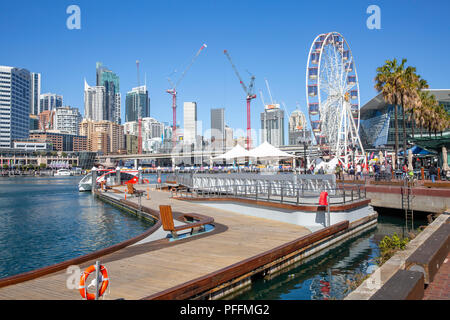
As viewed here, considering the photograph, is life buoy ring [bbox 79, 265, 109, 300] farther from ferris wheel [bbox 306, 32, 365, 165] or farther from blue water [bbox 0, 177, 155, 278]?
ferris wheel [bbox 306, 32, 365, 165]

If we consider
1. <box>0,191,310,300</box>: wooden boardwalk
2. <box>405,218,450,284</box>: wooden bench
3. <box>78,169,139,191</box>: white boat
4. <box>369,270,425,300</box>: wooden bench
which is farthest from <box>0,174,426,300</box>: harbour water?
<box>78,169,139,191</box>: white boat

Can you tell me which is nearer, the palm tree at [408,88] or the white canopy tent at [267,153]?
the white canopy tent at [267,153]

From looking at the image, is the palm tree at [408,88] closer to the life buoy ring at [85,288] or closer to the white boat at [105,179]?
the life buoy ring at [85,288]

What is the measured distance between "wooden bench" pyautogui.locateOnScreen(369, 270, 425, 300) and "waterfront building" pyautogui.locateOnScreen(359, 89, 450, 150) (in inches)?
3475

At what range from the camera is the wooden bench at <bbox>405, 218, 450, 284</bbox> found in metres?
7.96

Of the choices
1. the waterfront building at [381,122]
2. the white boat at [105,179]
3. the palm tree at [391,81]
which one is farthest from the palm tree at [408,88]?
the waterfront building at [381,122]

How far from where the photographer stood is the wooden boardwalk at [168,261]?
802cm

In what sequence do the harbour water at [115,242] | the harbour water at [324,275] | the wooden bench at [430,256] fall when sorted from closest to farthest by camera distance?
the wooden bench at [430,256] < the harbour water at [324,275] < the harbour water at [115,242]

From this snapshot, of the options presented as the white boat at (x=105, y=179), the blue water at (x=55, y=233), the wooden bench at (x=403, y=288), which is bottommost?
the blue water at (x=55, y=233)

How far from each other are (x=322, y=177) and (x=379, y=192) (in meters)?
8.18

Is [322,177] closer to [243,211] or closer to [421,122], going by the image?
[243,211]

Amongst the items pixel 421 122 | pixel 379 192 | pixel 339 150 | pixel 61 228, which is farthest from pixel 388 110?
pixel 61 228

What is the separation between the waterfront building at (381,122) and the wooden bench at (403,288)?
88267mm

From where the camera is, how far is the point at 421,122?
49.4 m
